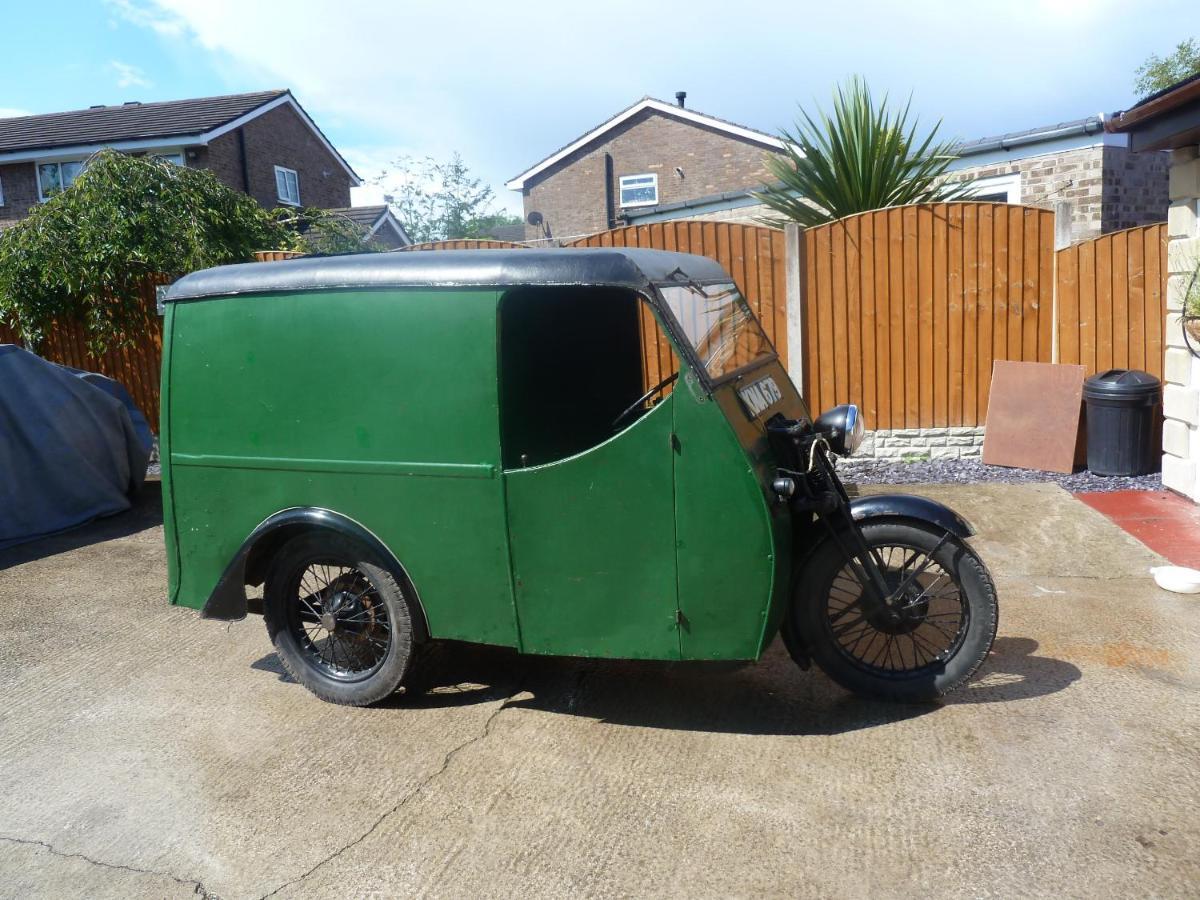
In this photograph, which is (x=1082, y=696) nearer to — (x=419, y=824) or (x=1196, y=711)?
(x=1196, y=711)

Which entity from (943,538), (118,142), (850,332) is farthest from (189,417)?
(118,142)

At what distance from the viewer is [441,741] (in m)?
4.10

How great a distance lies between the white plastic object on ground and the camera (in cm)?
538

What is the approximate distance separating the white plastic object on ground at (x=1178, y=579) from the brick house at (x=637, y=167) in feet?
88.8

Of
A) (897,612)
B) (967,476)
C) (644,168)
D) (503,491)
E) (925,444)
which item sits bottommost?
(967,476)

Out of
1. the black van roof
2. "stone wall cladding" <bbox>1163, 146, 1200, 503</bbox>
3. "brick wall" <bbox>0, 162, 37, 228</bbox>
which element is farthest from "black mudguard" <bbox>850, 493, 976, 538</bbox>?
"brick wall" <bbox>0, 162, 37, 228</bbox>

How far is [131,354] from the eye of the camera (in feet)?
35.8

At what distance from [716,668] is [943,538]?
50.1 inches

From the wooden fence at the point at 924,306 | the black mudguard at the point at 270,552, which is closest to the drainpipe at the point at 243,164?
the wooden fence at the point at 924,306

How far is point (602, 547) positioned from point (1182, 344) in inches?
213

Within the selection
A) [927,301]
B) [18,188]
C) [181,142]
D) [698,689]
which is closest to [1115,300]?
[927,301]

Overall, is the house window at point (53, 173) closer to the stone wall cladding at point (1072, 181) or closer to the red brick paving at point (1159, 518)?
the stone wall cladding at point (1072, 181)

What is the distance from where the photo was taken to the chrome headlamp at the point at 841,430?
4.16 metres

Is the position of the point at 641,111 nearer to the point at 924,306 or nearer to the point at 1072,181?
the point at 1072,181
